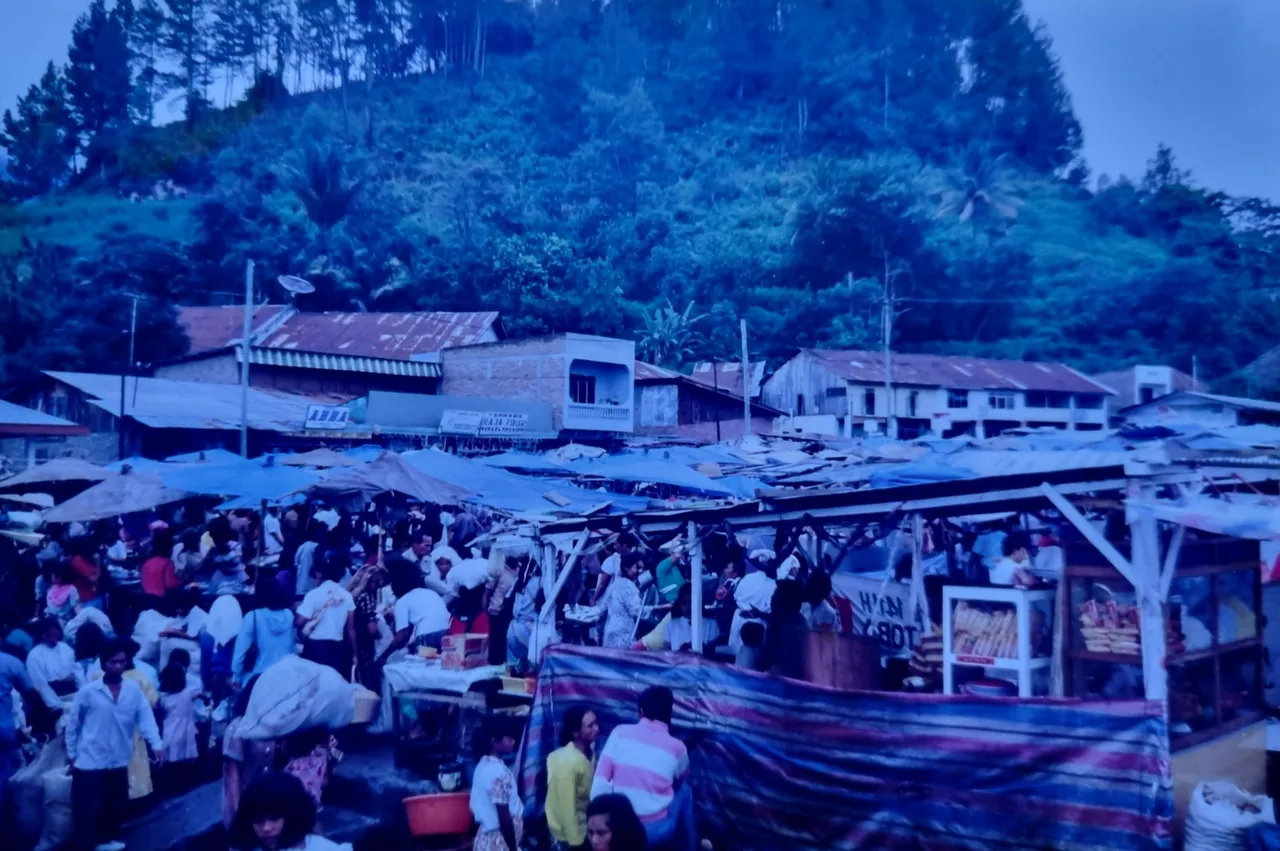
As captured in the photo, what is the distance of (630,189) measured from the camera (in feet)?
165

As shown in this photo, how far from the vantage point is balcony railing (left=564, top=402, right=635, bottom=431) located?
87.6 ft

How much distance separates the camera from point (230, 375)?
2450cm

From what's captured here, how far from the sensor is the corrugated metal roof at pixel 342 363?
949 inches

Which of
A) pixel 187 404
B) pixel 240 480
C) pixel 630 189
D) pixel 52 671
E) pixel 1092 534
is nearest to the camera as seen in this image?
pixel 1092 534

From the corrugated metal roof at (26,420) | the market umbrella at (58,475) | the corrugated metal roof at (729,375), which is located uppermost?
the corrugated metal roof at (729,375)

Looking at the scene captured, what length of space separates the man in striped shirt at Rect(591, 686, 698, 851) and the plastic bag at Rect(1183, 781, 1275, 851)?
2135mm

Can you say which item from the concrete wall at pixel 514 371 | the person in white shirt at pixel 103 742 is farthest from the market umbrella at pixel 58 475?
the concrete wall at pixel 514 371

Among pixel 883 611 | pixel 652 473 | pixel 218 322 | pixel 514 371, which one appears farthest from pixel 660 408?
pixel 883 611

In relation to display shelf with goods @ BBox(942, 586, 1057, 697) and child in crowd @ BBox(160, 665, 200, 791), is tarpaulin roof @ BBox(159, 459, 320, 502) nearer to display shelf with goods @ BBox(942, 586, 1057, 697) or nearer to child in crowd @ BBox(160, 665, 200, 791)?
child in crowd @ BBox(160, 665, 200, 791)

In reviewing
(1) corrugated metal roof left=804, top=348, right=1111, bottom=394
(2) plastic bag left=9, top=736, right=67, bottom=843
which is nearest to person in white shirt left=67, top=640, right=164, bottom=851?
(2) plastic bag left=9, top=736, right=67, bottom=843

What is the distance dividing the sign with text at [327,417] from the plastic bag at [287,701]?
1603cm

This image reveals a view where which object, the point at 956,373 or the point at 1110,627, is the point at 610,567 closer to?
the point at 1110,627

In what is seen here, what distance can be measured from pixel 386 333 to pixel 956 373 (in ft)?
62.7

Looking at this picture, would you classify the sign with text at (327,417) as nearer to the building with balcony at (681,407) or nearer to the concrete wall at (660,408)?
the building with balcony at (681,407)
